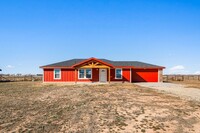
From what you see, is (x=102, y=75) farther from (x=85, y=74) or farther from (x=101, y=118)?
(x=101, y=118)

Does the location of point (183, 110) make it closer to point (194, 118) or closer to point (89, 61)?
point (194, 118)

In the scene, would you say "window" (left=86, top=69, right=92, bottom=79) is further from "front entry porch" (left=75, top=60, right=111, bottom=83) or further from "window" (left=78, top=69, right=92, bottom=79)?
"front entry porch" (left=75, top=60, right=111, bottom=83)

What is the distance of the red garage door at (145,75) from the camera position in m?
36.2

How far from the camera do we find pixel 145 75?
3638 cm

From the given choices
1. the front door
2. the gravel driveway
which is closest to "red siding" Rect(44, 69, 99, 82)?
the front door

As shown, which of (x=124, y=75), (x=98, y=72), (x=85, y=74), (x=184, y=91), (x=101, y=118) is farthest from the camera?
(x=124, y=75)

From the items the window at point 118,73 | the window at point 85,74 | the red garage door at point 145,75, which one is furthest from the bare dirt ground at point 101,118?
the red garage door at point 145,75

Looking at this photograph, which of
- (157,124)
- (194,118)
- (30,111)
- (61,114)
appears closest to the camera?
(157,124)

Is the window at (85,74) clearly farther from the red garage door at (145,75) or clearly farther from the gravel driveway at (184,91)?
the gravel driveway at (184,91)

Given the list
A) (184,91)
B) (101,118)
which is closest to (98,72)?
(184,91)

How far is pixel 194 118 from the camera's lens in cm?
1003

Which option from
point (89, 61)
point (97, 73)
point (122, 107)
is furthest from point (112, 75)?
point (122, 107)

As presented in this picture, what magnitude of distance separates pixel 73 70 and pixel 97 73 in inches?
140

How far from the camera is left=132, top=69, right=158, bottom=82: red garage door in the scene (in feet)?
119
